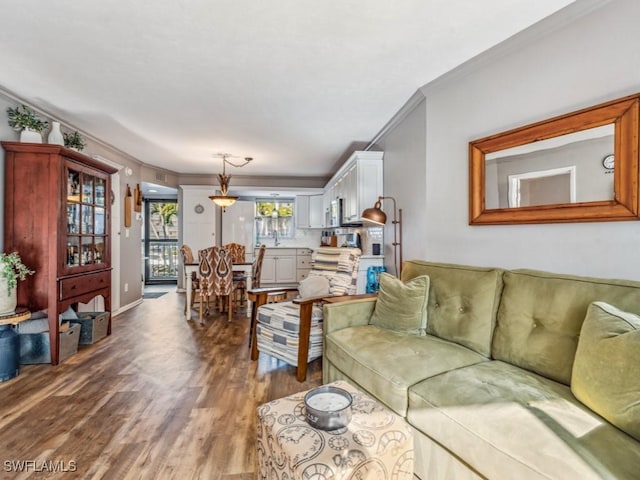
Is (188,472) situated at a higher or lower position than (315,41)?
lower

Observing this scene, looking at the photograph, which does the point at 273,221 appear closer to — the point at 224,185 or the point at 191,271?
the point at 224,185

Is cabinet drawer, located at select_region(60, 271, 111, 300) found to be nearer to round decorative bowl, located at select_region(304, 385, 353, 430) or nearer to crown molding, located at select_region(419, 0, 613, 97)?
round decorative bowl, located at select_region(304, 385, 353, 430)

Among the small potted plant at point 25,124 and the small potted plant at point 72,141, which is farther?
the small potted plant at point 72,141

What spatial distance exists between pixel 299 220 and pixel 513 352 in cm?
587

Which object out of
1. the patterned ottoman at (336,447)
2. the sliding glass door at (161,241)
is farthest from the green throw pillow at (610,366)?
the sliding glass door at (161,241)

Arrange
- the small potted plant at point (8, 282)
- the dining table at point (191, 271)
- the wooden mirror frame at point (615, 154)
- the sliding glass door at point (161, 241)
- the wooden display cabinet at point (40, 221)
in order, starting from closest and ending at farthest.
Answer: the wooden mirror frame at point (615, 154), the small potted plant at point (8, 282), the wooden display cabinet at point (40, 221), the dining table at point (191, 271), the sliding glass door at point (161, 241)

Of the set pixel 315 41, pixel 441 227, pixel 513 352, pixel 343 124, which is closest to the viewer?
pixel 513 352

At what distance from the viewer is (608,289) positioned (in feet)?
4.51

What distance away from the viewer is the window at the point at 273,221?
7.71 m

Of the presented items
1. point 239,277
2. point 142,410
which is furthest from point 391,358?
point 239,277

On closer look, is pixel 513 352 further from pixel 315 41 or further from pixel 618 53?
pixel 315 41

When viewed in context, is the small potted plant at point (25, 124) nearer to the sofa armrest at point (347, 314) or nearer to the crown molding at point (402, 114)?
the sofa armrest at point (347, 314)

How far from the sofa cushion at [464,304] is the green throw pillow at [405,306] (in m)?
0.07

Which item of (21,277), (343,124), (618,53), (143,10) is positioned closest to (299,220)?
(343,124)
